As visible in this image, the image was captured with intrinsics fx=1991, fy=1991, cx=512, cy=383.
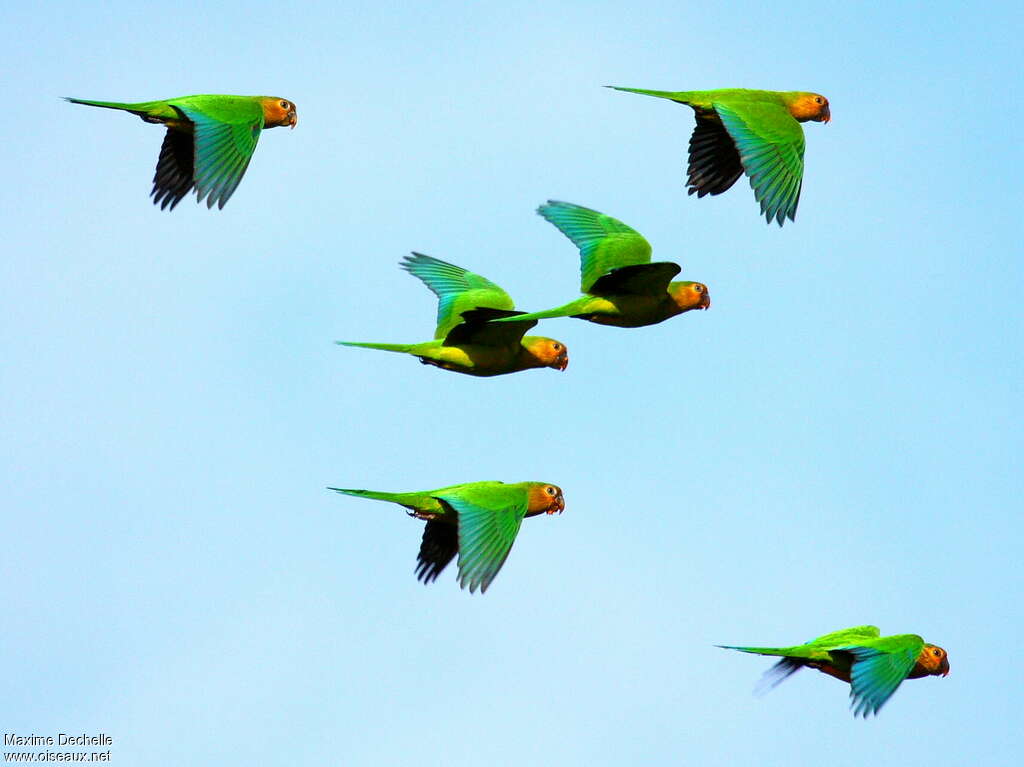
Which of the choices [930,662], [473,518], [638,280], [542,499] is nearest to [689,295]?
[638,280]

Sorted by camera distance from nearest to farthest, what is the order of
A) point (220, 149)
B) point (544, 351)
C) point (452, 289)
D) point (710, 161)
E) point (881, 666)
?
Result: point (881, 666)
point (220, 149)
point (544, 351)
point (710, 161)
point (452, 289)

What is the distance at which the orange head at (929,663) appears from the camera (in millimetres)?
21625

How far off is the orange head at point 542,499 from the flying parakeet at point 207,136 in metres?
4.85

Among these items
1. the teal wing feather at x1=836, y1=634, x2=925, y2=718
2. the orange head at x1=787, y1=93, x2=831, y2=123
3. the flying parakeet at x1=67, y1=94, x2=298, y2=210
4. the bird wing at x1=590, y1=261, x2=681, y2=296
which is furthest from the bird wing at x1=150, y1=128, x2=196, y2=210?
the teal wing feather at x1=836, y1=634, x2=925, y2=718

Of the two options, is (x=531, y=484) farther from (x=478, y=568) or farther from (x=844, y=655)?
(x=844, y=655)

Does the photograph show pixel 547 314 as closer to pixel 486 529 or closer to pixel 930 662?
pixel 486 529

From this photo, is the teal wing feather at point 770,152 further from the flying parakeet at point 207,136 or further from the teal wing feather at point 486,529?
the flying parakeet at point 207,136

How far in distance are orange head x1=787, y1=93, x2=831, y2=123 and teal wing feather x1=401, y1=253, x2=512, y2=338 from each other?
14.1 ft

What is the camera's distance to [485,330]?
23.1 metres

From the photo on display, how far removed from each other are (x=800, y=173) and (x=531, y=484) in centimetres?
472

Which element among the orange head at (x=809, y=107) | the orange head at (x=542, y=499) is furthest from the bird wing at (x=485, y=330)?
the orange head at (x=809, y=107)

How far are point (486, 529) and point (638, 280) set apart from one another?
12.3 ft

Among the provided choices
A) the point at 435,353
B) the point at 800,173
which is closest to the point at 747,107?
the point at 800,173

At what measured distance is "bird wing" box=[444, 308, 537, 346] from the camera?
23.0 m
